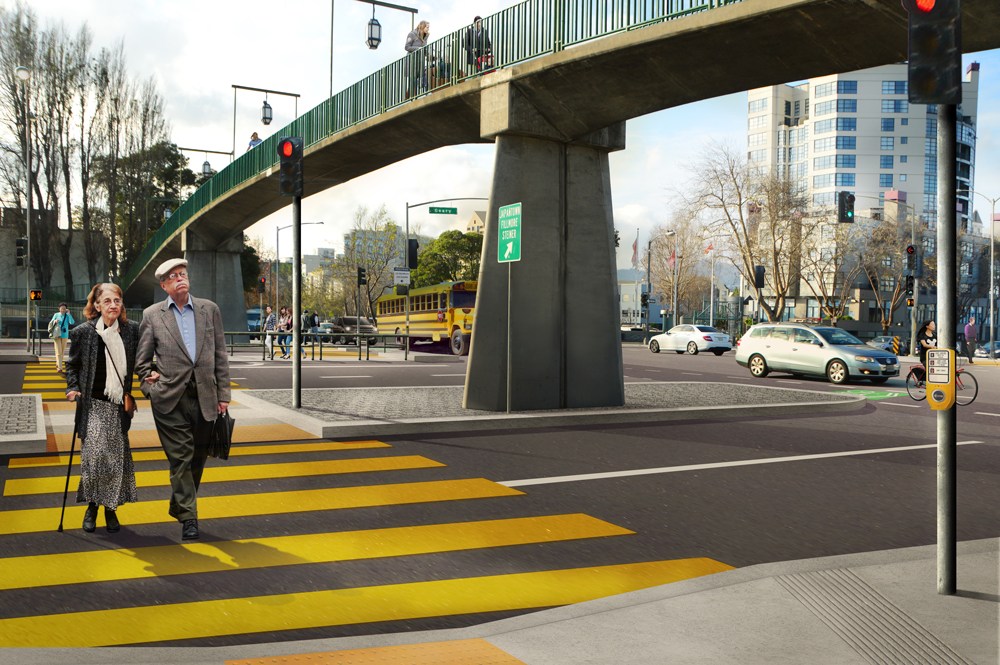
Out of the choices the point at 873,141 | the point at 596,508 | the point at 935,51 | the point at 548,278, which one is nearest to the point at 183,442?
the point at 596,508

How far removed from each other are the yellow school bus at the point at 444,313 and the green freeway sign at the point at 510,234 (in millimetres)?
18287

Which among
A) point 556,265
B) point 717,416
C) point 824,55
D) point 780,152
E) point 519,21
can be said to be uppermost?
point 780,152

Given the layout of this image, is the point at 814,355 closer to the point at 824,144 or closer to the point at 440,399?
the point at 440,399

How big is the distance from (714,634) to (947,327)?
6.29 ft

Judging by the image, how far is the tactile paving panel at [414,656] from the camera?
3.26m

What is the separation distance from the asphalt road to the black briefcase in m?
0.57

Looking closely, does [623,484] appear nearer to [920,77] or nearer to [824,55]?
[920,77]

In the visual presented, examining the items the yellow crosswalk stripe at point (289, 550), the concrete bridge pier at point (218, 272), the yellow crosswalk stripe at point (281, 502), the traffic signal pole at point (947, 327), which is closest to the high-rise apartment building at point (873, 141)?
the concrete bridge pier at point (218, 272)

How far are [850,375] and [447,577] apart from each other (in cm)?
1835

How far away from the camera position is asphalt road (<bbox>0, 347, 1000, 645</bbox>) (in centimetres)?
442

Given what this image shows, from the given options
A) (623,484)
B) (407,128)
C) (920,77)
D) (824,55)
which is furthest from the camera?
(407,128)

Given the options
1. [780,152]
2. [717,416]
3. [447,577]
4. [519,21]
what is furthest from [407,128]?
[780,152]

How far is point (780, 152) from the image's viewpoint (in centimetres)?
9669

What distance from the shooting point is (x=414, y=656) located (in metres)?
3.35
